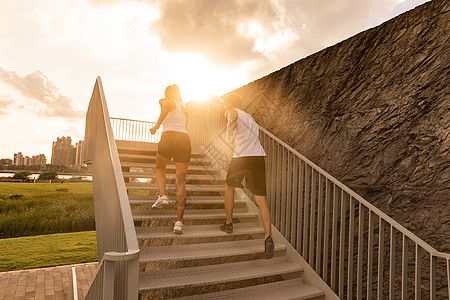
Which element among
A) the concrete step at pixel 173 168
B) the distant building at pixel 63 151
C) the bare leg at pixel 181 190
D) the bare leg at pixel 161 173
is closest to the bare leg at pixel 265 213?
the bare leg at pixel 181 190

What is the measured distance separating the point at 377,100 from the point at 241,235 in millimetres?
2185

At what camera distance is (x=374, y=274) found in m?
3.11

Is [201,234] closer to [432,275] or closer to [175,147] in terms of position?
[175,147]

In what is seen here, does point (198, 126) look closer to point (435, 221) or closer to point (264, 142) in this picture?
point (264, 142)

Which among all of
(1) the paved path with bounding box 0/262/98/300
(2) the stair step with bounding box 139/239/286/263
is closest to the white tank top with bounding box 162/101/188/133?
(2) the stair step with bounding box 139/239/286/263

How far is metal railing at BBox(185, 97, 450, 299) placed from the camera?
2.48 metres

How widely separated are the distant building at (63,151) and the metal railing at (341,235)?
4288 inches

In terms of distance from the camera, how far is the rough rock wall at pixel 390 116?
106 inches

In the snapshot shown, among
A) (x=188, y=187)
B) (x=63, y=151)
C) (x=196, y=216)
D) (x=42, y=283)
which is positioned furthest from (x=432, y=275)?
(x=63, y=151)

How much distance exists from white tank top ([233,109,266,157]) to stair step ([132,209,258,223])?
889 mm

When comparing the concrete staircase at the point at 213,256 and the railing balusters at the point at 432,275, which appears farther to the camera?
the concrete staircase at the point at 213,256

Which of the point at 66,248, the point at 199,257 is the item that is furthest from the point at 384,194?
the point at 66,248

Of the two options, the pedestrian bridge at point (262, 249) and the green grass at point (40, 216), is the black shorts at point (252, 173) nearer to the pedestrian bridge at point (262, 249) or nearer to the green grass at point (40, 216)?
the pedestrian bridge at point (262, 249)

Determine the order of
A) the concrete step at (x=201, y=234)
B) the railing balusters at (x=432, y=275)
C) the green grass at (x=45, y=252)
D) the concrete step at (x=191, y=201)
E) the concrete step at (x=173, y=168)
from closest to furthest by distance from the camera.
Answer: the railing balusters at (x=432, y=275) → the concrete step at (x=201, y=234) → the concrete step at (x=191, y=201) → the concrete step at (x=173, y=168) → the green grass at (x=45, y=252)
